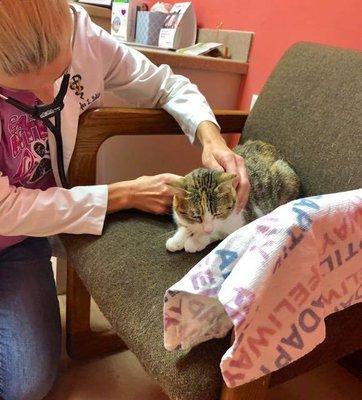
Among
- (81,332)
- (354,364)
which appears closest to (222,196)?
(81,332)

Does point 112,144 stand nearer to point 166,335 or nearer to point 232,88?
point 232,88

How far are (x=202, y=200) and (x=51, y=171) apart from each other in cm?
33

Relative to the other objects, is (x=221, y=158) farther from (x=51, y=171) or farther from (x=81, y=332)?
(x=81, y=332)

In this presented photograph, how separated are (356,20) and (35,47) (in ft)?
2.71

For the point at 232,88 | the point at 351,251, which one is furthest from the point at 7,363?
the point at 232,88

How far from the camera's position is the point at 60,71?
707mm

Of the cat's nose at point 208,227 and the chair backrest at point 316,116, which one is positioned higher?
the chair backrest at point 316,116

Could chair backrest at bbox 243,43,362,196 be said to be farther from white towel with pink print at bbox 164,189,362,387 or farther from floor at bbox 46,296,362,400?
floor at bbox 46,296,362,400

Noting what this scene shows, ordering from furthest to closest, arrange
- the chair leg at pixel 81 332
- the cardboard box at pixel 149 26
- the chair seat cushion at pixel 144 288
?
the cardboard box at pixel 149 26 → the chair leg at pixel 81 332 → the chair seat cushion at pixel 144 288

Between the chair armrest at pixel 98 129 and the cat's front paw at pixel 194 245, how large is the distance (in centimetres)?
Answer: 28

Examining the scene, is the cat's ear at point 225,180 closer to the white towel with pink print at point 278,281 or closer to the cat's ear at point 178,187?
the cat's ear at point 178,187

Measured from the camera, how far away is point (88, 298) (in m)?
1.06

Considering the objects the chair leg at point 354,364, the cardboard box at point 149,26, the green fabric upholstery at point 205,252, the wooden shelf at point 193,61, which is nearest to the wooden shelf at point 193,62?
the wooden shelf at point 193,61

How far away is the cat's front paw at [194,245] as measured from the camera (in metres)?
0.81
